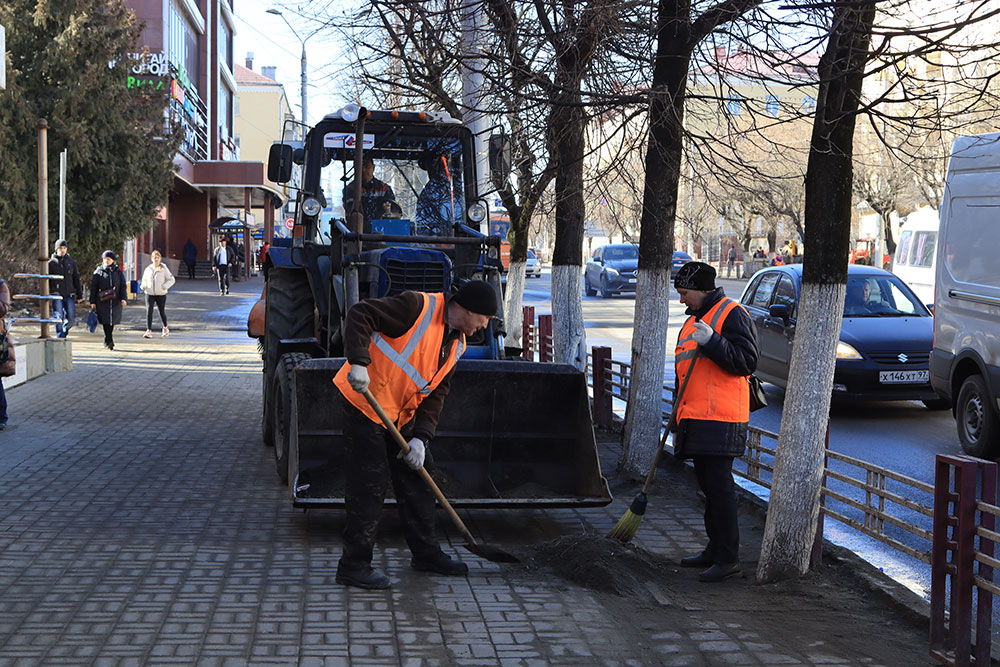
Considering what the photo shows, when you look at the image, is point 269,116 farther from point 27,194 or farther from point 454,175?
point 454,175

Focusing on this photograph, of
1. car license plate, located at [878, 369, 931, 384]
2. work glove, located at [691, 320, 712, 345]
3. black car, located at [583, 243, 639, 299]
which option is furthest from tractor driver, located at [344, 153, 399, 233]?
black car, located at [583, 243, 639, 299]

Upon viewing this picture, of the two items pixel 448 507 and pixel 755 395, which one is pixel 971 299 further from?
pixel 448 507

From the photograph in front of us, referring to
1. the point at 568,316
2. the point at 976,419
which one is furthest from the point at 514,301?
the point at 976,419

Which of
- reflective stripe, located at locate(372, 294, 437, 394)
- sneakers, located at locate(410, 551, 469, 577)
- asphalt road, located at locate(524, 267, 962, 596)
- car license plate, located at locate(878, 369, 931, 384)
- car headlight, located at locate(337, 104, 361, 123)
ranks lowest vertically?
asphalt road, located at locate(524, 267, 962, 596)

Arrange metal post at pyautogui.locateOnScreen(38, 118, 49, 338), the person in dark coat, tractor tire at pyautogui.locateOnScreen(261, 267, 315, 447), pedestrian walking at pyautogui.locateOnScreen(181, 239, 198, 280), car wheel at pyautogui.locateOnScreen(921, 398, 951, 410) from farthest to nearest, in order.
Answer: pedestrian walking at pyautogui.locateOnScreen(181, 239, 198, 280), the person in dark coat, metal post at pyautogui.locateOnScreen(38, 118, 49, 338), car wheel at pyautogui.locateOnScreen(921, 398, 951, 410), tractor tire at pyautogui.locateOnScreen(261, 267, 315, 447)

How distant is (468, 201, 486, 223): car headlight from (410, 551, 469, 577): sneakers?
3.78 m

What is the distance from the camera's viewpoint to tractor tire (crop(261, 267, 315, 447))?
30.8ft

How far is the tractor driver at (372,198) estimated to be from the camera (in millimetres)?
9000

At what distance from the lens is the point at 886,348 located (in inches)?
479

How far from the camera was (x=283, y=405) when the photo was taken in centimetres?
839

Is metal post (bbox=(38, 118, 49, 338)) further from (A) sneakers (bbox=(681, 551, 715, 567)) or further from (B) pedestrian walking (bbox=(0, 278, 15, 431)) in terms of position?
(A) sneakers (bbox=(681, 551, 715, 567))

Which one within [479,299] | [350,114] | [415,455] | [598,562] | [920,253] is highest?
[350,114]

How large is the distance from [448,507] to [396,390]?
2.28 feet

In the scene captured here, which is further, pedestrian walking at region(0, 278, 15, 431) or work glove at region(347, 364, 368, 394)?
pedestrian walking at region(0, 278, 15, 431)
